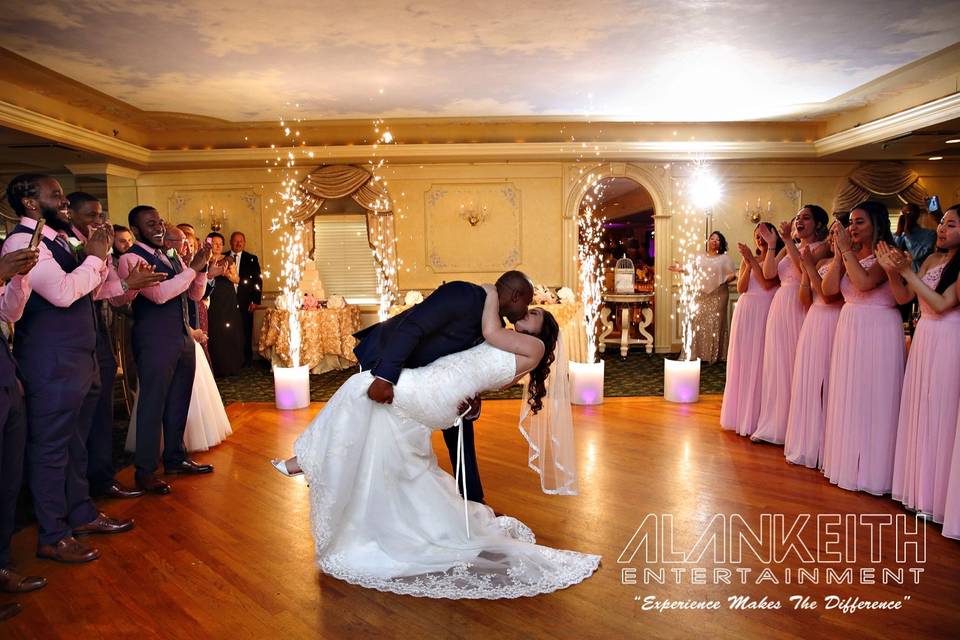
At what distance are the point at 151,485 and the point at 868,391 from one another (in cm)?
442

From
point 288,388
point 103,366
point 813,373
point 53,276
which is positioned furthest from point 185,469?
point 813,373

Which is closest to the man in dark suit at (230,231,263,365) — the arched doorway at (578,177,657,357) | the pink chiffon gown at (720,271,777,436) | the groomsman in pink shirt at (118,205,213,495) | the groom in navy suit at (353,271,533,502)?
the arched doorway at (578,177,657,357)

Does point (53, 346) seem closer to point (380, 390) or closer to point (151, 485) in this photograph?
point (151, 485)

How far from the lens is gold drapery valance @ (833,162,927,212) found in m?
10.4

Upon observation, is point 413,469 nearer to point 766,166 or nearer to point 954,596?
point 954,596

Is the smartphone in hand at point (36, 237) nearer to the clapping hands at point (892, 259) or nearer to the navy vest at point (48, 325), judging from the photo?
the navy vest at point (48, 325)

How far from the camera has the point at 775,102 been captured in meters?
8.29

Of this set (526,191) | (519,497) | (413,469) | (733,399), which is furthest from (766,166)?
(413,469)

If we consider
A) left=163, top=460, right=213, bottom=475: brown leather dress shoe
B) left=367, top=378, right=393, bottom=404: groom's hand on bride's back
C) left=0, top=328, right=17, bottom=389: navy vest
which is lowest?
left=163, top=460, right=213, bottom=475: brown leather dress shoe

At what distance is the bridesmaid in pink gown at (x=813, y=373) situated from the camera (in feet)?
15.1

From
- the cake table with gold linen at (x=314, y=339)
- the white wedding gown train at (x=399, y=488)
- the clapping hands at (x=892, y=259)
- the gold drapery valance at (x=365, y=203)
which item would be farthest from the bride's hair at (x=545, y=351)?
the gold drapery valance at (x=365, y=203)

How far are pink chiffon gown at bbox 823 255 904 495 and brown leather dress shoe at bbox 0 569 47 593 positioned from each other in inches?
171

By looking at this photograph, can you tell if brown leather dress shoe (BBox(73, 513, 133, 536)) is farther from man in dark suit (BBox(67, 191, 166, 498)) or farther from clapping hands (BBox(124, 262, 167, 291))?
clapping hands (BBox(124, 262, 167, 291))

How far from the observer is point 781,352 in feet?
17.1
